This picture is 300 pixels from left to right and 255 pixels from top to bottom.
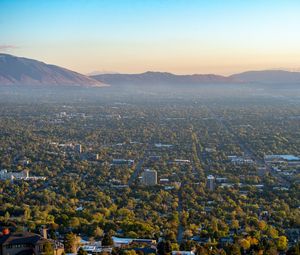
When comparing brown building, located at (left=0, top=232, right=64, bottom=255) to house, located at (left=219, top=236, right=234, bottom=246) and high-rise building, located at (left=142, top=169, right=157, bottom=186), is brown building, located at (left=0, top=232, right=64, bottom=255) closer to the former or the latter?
house, located at (left=219, top=236, right=234, bottom=246)

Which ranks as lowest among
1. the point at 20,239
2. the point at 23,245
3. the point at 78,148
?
the point at 78,148

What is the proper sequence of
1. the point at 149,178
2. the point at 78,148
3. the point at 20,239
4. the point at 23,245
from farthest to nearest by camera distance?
the point at 78,148 < the point at 149,178 < the point at 20,239 < the point at 23,245

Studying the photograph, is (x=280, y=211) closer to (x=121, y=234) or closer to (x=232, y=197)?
(x=232, y=197)

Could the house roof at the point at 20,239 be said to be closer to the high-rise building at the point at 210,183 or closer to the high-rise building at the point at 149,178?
the high-rise building at the point at 210,183

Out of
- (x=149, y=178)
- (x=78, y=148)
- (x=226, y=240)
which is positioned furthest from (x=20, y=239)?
(x=78, y=148)

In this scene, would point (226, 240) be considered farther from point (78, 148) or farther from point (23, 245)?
Answer: point (78, 148)

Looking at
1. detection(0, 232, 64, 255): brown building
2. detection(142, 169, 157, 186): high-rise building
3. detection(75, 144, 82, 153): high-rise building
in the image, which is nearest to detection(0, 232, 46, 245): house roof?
detection(0, 232, 64, 255): brown building

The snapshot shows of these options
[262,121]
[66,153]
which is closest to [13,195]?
[66,153]

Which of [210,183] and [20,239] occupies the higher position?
[20,239]

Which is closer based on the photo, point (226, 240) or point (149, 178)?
point (226, 240)

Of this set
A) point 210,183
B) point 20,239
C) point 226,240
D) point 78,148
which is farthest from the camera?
point 78,148

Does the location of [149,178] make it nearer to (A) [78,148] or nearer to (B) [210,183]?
(B) [210,183]
